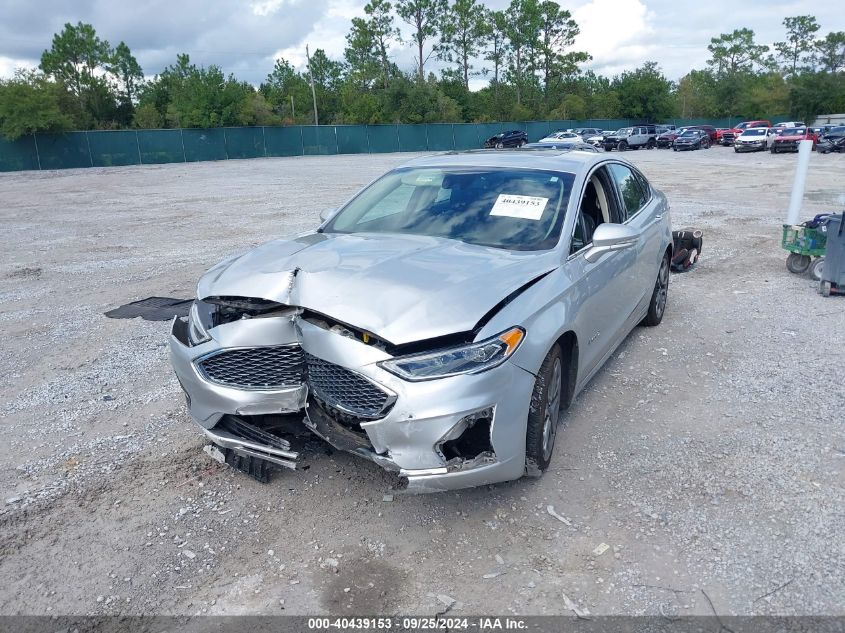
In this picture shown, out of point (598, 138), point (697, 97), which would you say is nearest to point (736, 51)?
point (697, 97)

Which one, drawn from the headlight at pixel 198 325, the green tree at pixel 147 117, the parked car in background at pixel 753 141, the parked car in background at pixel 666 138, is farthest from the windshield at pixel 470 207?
the green tree at pixel 147 117

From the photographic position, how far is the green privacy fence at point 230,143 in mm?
40031

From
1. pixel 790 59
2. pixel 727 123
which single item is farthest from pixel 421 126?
pixel 790 59

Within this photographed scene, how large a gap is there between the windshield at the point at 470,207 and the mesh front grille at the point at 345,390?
136cm

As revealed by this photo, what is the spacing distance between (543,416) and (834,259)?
5151 millimetres

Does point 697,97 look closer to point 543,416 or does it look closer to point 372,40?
point 372,40

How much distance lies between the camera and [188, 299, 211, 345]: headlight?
334cm

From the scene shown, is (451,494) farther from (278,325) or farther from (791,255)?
(791,255)

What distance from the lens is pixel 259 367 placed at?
3.17m

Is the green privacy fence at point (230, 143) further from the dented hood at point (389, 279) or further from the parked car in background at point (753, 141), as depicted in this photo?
the dented hood at point (389, 279)

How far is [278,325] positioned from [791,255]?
7.16m

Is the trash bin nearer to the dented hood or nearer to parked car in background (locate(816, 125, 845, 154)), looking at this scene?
the dented hood

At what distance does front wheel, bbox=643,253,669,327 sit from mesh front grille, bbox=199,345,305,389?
3685mm

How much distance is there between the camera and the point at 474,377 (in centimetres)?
283
